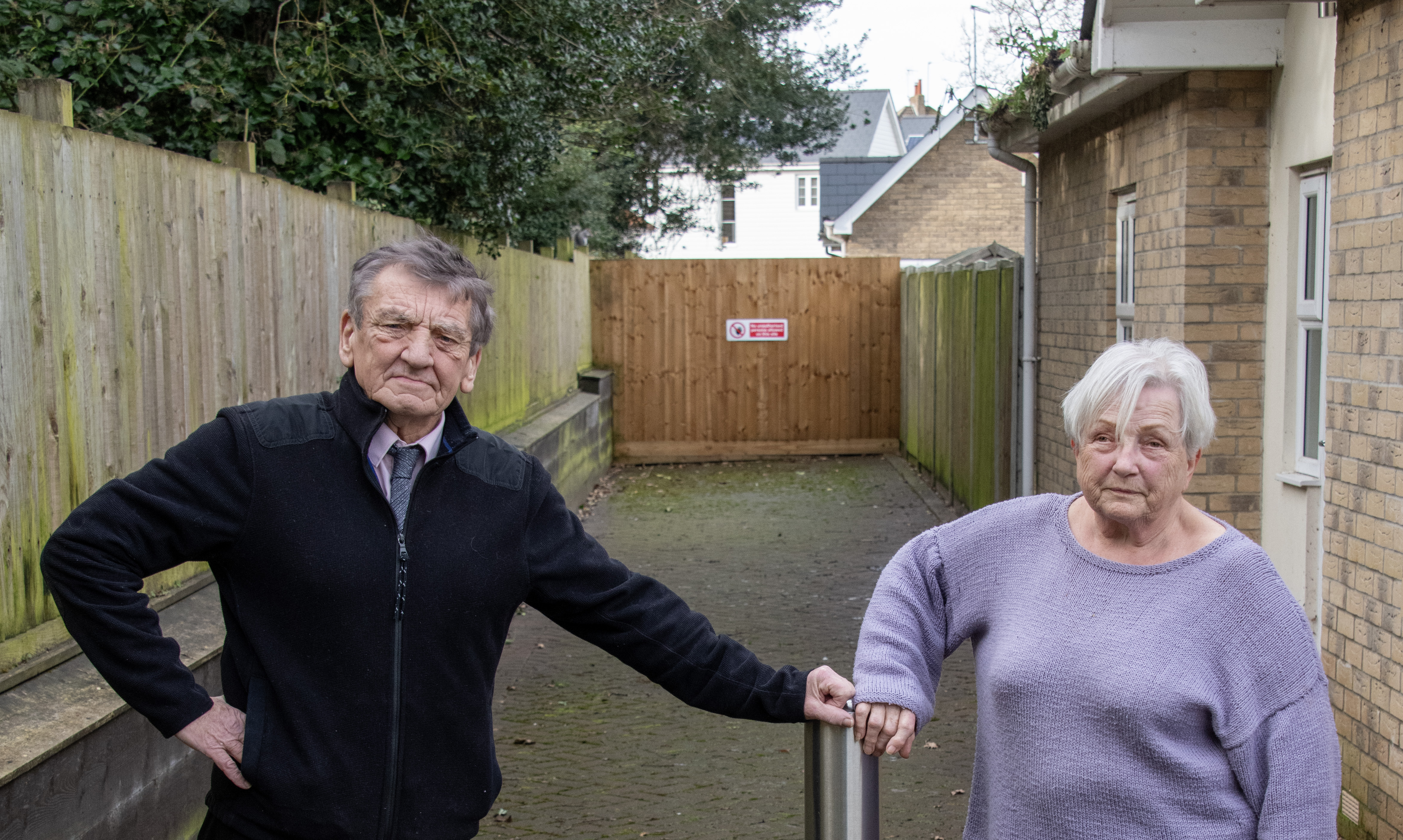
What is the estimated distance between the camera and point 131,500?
7.57ft

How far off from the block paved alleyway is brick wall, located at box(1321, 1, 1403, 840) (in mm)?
1423

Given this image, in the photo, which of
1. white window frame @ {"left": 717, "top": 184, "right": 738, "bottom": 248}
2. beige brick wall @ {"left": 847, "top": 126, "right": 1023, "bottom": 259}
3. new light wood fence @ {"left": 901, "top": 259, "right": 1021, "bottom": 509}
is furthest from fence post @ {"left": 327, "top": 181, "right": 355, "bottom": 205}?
white window frame @ {"left": 717, "top": 184, "right": 738, "bottom": 248}

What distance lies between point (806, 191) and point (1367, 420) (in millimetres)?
38950

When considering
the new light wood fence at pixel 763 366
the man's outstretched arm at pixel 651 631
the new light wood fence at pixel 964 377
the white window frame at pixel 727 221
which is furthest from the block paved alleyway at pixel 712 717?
the white window frame at pixel 727 221

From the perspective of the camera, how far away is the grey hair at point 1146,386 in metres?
2.40

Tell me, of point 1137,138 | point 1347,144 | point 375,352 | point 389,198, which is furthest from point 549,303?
point 375,352

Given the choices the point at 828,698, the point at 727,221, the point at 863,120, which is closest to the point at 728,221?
the point at 727,221

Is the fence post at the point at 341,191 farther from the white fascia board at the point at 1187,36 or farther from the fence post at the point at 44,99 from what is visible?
the white fascia board at the point at 1187,36

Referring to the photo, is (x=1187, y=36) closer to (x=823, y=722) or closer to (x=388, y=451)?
(x=823, y=722)

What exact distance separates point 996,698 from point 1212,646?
400mm

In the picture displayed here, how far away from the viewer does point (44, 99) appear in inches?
152

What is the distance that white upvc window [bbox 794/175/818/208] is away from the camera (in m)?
42.4

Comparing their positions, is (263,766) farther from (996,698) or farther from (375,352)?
(996,698)

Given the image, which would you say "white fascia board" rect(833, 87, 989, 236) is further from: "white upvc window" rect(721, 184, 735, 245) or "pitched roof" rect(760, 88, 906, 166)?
"pitched roof" rect(760, 88, 906, 166)
